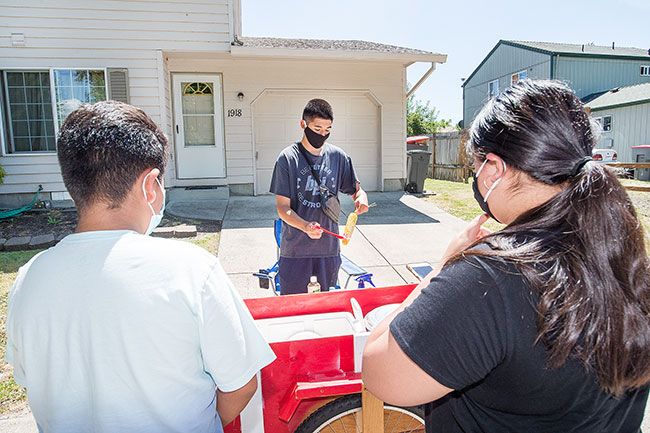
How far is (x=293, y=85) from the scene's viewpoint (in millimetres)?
10188

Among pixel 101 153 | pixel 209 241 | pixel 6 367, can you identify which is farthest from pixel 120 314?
pixel 209 241

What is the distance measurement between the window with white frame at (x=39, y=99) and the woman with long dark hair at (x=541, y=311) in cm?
903

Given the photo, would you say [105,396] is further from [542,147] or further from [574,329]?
[542,147]

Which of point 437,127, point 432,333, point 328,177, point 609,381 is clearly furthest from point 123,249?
point 437,127

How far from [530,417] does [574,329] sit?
22 cm

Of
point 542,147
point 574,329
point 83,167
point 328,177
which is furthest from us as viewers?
point 328,177

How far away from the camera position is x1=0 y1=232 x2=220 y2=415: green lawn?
2.97 metres

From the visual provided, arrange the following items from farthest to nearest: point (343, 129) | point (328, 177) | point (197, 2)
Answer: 1. point (343, 129)
2. point (197, 2)
3. point (328, 177)

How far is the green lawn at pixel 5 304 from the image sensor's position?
117 inches

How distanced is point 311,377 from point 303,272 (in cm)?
136

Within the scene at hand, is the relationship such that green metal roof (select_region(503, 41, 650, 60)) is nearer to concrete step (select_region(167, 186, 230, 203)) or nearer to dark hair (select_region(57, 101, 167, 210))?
concrete step (select_region(167, 186, 230, 203))

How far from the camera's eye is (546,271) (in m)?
0.93

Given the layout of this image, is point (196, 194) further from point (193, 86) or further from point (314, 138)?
point (314, 138)

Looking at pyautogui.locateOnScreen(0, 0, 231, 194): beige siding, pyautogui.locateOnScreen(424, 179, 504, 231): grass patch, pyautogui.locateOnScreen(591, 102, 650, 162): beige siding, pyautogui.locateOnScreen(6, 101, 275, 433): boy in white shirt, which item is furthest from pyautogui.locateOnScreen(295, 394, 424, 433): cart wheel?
pyautogui.locateOnScreen(591, 102, 650, 162): beige siding
